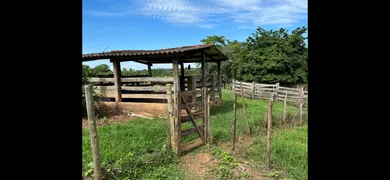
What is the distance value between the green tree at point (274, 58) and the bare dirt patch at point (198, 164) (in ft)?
50.9

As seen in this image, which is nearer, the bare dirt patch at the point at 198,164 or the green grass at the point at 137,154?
the green grass at the point at 137,154

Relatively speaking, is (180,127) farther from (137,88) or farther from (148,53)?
(137,88)

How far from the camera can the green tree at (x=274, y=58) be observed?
61.4 ft

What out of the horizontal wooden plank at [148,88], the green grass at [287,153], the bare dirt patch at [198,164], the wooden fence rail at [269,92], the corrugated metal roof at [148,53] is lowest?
the bare dirt patch at [198,164]

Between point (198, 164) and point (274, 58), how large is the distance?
654 inches

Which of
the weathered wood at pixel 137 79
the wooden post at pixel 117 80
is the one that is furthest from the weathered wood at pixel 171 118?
the wooden post at pixel 117 80

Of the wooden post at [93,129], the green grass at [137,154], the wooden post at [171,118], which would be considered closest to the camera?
the wooden post at [93,129]

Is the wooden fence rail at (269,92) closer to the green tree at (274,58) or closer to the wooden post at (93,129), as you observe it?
the green tree at (274,58)

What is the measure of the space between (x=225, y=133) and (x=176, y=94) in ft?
6.51

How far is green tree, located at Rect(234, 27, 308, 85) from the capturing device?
61.4ft

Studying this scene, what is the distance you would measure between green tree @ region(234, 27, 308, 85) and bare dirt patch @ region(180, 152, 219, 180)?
15.5m
